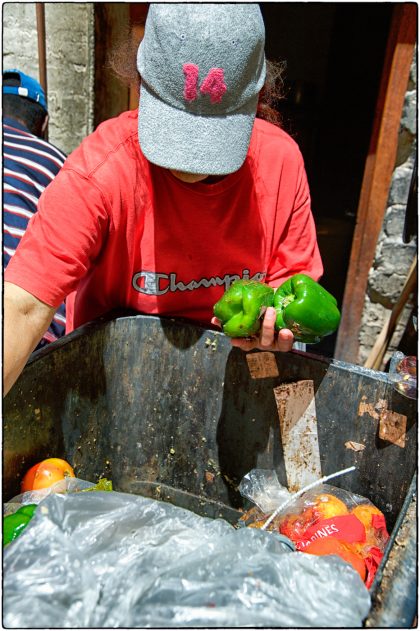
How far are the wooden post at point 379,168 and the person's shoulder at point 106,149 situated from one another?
203 centimetres

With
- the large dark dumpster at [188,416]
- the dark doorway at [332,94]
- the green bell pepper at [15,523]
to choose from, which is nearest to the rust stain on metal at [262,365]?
the large dark dumpster at [188,416]

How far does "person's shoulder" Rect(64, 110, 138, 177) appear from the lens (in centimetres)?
160

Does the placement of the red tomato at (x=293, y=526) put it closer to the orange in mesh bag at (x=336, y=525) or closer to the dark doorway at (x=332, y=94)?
the orange in mesh bag at (x=336, y=525)

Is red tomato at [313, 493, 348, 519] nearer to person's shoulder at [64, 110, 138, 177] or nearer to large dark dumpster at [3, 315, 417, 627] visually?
large dark dumpster at [3, 315, 417, 627]

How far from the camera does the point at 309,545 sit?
1.42 meters

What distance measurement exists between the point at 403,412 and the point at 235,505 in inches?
26.3

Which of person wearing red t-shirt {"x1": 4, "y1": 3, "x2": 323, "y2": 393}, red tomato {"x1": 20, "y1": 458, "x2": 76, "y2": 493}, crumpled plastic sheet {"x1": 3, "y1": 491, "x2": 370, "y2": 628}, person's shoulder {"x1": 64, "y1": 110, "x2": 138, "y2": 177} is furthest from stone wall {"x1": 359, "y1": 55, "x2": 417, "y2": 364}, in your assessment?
crumpled plastic sheet {"x1": 3, "y1": 491, "x2": 370, "y2": 628}

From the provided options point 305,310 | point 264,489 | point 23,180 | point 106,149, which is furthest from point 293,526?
point 23,180

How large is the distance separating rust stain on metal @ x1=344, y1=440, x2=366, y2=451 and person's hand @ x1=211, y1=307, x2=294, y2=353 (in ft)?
1.08

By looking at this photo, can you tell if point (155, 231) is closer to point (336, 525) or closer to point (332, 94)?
point (336, 525)

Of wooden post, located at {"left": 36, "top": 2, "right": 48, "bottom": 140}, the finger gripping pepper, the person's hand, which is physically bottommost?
the person's hand

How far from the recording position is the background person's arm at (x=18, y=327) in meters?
1.37

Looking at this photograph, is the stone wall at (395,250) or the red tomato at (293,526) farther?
the stone wall at (395,250)

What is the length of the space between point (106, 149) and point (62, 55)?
192 cm
